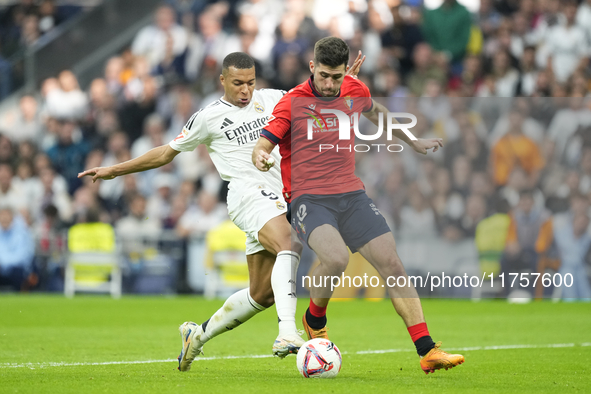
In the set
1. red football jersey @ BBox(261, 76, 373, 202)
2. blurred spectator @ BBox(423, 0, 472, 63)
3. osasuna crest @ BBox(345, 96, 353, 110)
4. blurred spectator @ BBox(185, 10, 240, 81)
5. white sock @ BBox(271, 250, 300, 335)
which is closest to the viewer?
white sock @ BBox(271, 250, 300, 335)

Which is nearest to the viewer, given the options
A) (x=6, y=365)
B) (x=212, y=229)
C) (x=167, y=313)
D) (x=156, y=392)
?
(x=156, y=392)

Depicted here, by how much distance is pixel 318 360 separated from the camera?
5.86 meters

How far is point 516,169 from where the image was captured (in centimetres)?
1294

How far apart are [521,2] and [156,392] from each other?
523 inches

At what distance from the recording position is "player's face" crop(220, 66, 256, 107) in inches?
269

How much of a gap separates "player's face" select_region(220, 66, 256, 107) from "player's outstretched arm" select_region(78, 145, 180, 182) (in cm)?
68

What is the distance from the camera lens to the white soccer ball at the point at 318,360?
5.87 metres

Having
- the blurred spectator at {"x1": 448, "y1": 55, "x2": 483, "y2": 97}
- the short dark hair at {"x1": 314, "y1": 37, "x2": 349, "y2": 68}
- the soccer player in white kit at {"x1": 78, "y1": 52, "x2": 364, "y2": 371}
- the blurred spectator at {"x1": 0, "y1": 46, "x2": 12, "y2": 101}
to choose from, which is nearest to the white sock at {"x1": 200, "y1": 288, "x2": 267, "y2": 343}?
the soccer player in white kit at {"x1": 78, "y1": 52, "x2": 364, "y2": 371}

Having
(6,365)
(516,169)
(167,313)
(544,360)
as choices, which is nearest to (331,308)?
(167,313)

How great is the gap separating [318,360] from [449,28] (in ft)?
37.5

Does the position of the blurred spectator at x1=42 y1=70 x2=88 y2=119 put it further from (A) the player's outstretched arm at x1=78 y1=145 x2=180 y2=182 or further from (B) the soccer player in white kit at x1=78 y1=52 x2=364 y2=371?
(A) the player's outstretched arm at x1=78 y1=145 x2=180 y2=182

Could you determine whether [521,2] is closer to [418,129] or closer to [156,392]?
[418,129]

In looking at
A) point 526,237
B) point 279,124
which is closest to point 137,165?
point 279,124

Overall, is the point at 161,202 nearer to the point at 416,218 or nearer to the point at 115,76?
the point at 115,76
